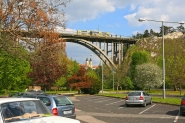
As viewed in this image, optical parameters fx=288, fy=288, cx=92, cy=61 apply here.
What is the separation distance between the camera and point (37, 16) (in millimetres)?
13531

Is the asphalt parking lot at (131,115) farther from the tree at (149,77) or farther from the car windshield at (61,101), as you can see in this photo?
the tree at (149,77)

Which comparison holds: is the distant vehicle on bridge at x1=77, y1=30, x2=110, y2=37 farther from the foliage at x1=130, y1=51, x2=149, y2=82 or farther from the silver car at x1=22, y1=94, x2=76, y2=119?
the silver car at x1=22, y1=94, x2=76, y2=119

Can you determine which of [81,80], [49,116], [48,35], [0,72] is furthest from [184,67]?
[49,116]

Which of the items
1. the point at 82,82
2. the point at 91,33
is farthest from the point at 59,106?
the point at 91,33

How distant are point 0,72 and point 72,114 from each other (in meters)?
28.1

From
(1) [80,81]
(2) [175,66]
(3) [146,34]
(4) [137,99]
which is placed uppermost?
(3) [146,34]

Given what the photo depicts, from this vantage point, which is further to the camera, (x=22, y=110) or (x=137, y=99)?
(x=137, y=99)

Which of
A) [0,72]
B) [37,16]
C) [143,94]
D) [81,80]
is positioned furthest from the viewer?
[81,80]

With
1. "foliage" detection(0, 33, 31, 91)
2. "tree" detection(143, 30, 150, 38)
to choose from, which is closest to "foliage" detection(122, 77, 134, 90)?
"foliage" detection(0, 33, 31, 91)

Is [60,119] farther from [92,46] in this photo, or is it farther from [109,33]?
[109,33]

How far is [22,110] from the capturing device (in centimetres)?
629

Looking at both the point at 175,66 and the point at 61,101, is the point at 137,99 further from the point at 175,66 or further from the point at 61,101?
the point at 175,66

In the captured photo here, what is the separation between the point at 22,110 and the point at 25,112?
8cm

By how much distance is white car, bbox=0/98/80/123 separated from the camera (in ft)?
19.3
